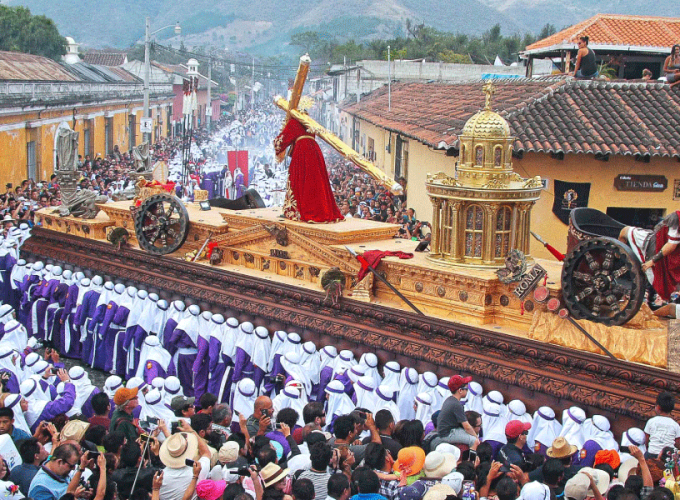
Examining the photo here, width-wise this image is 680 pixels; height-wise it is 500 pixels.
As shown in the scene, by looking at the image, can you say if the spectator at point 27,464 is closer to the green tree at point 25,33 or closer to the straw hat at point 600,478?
the straw hat at point 600,478

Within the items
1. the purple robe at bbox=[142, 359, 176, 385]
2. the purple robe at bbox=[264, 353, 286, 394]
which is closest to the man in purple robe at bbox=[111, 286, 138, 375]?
the purple robe at bbox=[142, 359, 176, 385]

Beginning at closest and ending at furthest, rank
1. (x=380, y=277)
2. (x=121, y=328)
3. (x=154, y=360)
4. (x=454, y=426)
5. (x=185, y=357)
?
(x=454, y=426)
(x=380, y=277)
(x=154, y=360)
(x=185, y=357)
(x=121, y=328)

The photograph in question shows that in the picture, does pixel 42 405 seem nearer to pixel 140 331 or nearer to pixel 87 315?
pixel 140 331

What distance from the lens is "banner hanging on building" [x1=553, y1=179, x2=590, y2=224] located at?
1639 centimetres

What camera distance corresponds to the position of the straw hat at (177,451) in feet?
22.5

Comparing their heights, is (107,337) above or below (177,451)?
A: below

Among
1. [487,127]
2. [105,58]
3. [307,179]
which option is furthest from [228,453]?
[105,58]

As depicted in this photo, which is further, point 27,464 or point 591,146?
point 591,146

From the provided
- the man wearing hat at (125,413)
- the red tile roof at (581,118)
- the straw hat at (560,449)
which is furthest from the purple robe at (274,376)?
the red tile roof at (581,118)

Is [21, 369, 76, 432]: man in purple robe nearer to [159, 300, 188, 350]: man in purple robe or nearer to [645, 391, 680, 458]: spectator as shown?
[159, 300, 188, 350]: man in purple robe

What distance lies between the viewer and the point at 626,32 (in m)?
23.0

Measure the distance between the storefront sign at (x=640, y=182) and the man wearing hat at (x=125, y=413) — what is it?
1098 cm

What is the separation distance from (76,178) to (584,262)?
33.4ft

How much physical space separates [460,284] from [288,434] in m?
3.32
